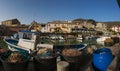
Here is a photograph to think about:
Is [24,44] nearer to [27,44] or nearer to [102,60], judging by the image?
[27,44]

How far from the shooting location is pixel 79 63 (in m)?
7.95

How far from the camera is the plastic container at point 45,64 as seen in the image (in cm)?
749

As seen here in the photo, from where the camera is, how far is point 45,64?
7504 mm

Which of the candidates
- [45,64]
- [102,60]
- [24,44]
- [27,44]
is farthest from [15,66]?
[24,44]

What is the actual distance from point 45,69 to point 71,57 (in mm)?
1017

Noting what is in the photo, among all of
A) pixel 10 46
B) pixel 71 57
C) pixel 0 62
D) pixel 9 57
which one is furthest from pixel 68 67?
pixel 10 46

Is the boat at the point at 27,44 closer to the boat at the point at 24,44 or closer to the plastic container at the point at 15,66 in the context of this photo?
the boat at the point at 24,44

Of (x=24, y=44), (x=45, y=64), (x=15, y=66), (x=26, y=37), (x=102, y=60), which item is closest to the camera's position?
(x=15, y=66)

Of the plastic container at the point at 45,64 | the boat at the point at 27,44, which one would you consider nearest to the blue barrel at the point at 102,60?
the plastic container at the point at 45,64

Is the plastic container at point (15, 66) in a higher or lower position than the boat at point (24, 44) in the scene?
higher

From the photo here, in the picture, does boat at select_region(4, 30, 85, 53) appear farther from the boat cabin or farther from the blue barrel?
the blue barrel

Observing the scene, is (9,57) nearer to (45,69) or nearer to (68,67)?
(45,69)

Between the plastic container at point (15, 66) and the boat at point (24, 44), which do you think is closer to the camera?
the plastic container at point (15, 66)

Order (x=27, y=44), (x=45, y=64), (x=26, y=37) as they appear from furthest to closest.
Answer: (x=26, y=37), (x=27, y=44), (x=45, y=64)
